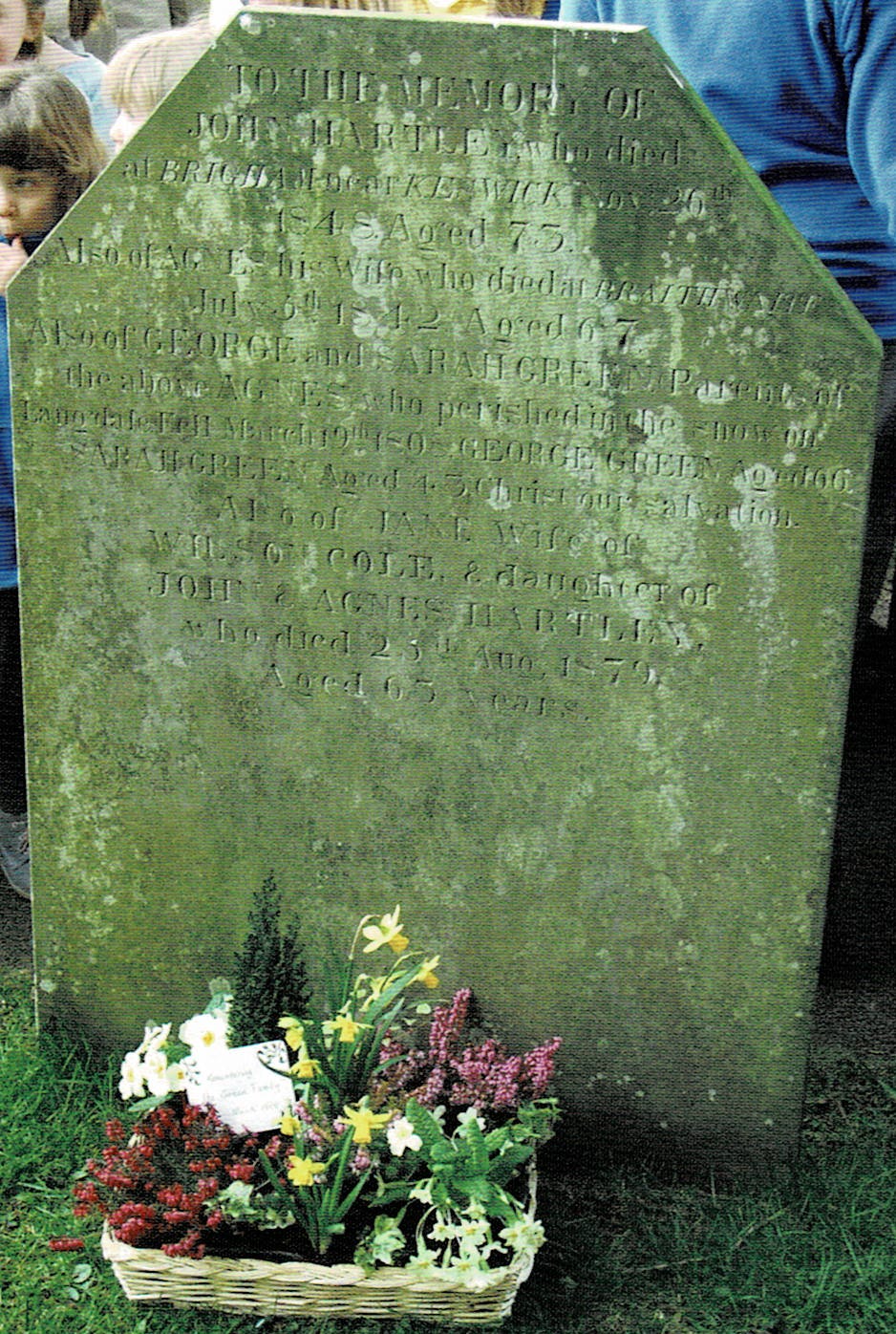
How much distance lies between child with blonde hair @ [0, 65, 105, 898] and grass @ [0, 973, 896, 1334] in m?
1.06

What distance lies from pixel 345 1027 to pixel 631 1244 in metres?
0.79

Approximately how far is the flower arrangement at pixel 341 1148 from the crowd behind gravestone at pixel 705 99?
145 centimetres

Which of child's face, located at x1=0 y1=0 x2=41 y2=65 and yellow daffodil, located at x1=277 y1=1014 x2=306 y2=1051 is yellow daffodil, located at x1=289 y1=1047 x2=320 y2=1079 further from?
child's face, located at x1=0 y1=0 x2=41 y2=65

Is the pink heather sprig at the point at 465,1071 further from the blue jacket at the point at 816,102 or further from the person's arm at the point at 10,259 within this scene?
the person's arm at the point at 10,259

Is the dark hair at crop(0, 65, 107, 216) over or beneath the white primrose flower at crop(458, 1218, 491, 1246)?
over

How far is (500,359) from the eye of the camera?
2.59 m

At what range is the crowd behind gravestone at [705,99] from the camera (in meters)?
3.18

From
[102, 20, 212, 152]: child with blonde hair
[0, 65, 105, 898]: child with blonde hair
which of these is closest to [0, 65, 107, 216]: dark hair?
[0, 65, 105, 898]: child with blonde hair

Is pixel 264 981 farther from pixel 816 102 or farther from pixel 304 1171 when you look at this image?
pixel 816 102

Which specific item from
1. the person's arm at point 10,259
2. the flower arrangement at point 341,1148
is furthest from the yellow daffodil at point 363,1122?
the person's arm at point 10,259

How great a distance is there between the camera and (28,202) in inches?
156

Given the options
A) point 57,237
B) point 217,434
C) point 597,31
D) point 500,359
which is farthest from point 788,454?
point 57,237

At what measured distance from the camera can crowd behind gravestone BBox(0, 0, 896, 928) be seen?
318 cm

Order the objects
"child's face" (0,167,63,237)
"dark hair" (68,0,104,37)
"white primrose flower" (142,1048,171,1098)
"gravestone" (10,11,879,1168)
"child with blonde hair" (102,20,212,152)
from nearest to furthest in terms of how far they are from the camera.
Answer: "gravestone" (10,11,879,1168) → "white primrose flower" (142,1048,171,1098) → "child with blonde hair" (102,20,212,152) → "child's face" (0,167,63,237) → "dark hair" (68,0,104,37)
